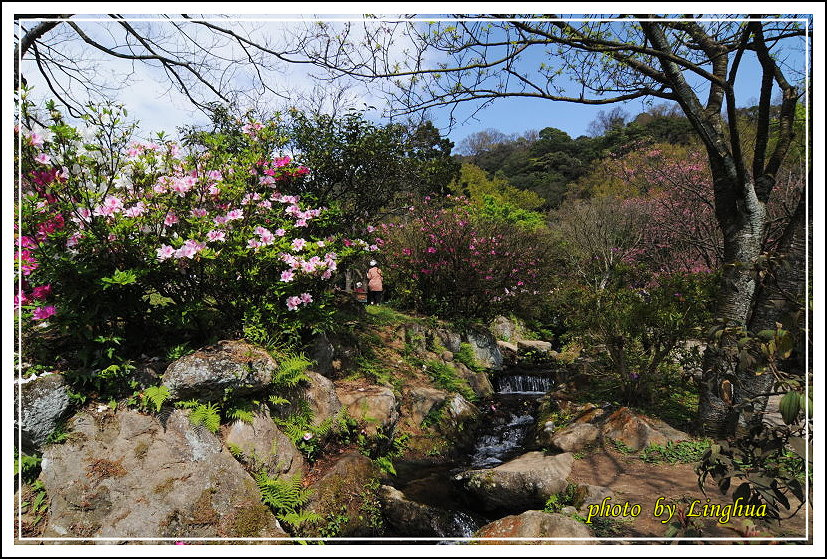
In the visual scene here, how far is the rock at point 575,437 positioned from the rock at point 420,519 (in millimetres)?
1374

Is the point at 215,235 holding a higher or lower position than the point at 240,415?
higher

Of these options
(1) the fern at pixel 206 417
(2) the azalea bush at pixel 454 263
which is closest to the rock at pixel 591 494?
(1) the fern at pixel 206 417

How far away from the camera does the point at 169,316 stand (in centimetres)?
376

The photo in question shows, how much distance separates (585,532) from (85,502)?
317cm

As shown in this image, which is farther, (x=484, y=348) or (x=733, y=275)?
(x=484, y=348)

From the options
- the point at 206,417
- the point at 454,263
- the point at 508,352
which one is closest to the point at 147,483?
the point at 206,417

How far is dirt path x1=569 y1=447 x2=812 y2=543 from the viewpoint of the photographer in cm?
251

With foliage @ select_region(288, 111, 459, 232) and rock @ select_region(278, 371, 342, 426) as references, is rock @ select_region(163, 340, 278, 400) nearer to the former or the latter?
rock @ select_region(278, 371, 342, 426)

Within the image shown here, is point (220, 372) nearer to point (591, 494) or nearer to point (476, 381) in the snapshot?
point (591, 494)

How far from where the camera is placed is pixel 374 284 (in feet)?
33.2

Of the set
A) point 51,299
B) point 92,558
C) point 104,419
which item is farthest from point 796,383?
point 51,299

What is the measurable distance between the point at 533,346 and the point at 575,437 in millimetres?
5834

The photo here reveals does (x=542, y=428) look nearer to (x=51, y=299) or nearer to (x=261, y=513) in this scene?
(x=261, y=513)

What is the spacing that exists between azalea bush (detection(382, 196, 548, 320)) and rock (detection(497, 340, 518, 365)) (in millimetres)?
833
